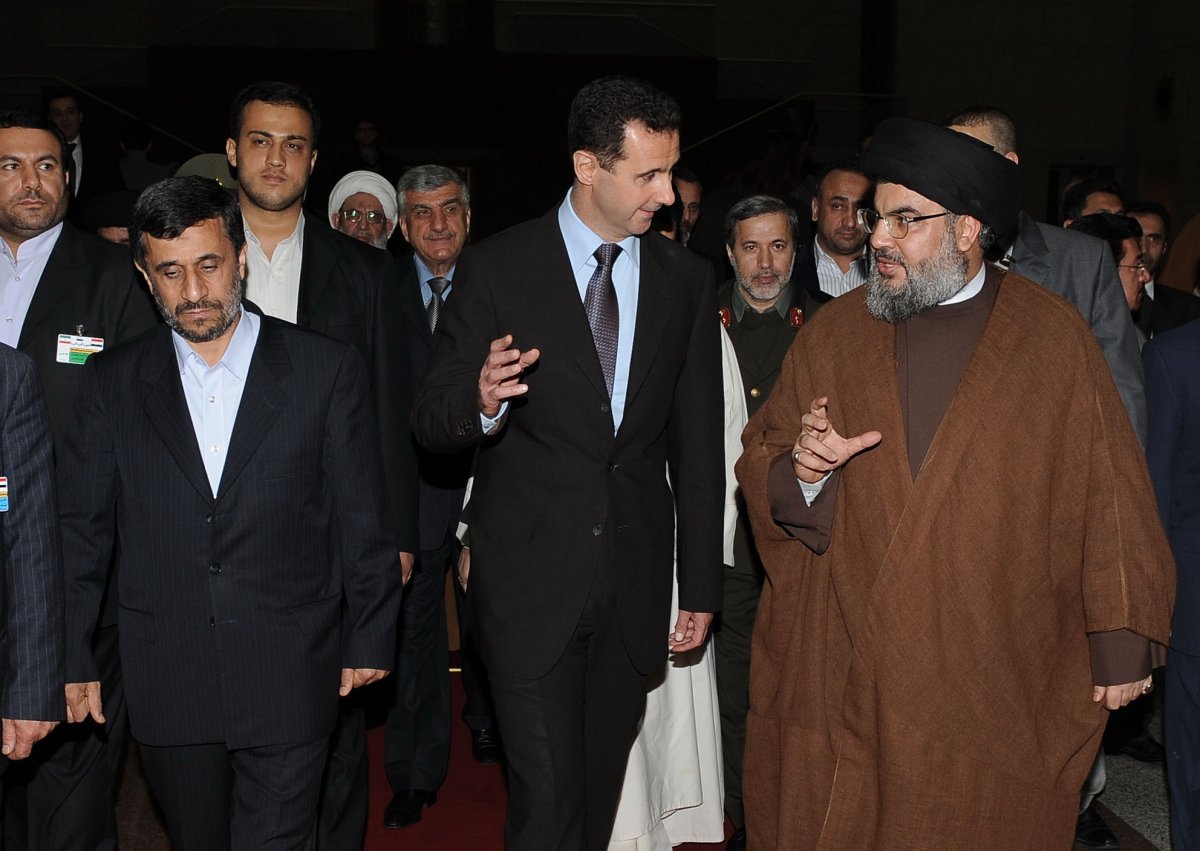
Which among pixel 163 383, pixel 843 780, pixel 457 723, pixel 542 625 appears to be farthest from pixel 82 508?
pixel 457 723

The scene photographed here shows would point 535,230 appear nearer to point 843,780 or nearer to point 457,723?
point 843,780

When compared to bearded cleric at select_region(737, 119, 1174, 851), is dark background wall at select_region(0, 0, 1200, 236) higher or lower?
higher

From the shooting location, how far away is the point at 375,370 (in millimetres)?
3734

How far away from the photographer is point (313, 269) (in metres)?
3.68

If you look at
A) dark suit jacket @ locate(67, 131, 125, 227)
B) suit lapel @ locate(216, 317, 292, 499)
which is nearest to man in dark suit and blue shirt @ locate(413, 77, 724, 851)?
suit lapel @ locate(216, 317, 292, 499)

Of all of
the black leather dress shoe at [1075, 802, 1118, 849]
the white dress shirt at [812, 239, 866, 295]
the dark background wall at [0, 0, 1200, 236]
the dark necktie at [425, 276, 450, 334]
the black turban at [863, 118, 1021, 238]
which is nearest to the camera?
the black turban at [863, 118, 1021, 238]

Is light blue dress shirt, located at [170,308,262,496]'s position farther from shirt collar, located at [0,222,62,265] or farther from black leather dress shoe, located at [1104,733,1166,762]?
black leather dress shoe, located at [1104,733,1166,762]

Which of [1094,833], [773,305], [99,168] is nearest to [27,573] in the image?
[773,305]

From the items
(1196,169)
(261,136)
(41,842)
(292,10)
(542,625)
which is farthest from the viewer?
(292,10)

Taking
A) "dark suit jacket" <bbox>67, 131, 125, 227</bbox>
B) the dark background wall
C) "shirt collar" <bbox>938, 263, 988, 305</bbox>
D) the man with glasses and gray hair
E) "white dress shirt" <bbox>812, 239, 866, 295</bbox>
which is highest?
the dark background wall

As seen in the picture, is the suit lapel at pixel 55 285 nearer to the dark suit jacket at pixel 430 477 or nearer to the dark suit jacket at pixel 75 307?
the dark suit jacket at pixel 75 307

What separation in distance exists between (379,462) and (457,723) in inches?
94.5

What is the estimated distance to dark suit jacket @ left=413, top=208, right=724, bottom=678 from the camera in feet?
9.88

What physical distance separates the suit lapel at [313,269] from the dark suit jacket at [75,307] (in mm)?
392
